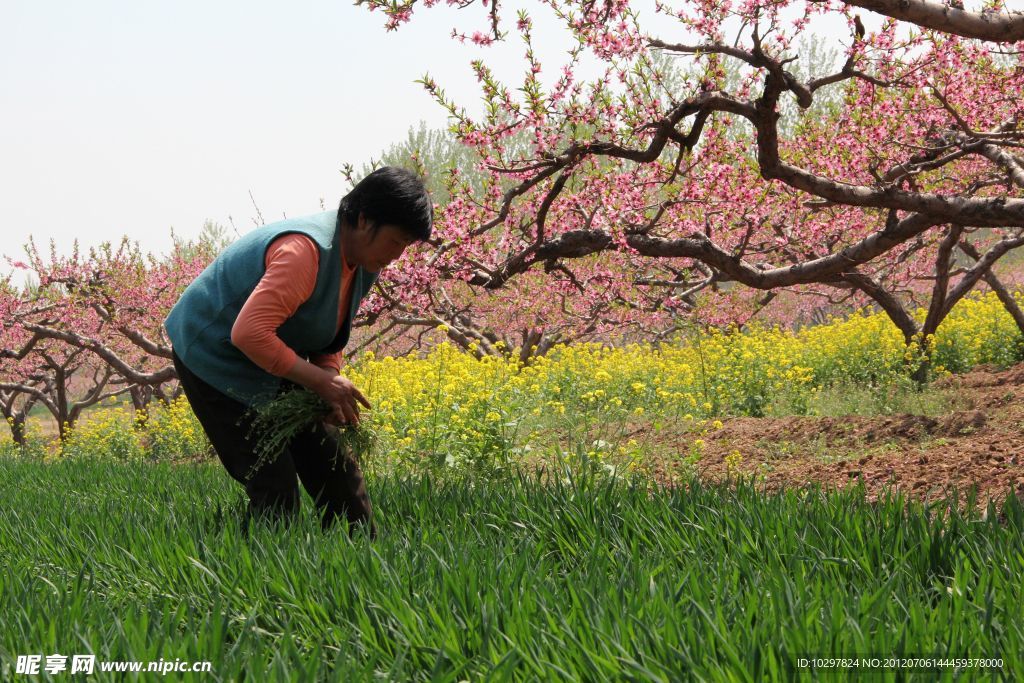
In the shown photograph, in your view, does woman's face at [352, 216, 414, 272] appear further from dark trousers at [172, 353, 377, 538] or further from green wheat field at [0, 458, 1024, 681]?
green wheat field at [0, 458, 1024, 681]

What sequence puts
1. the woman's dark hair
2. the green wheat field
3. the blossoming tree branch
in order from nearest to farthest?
the green wheat field → the woman's dark hair → the blossoming tree branch

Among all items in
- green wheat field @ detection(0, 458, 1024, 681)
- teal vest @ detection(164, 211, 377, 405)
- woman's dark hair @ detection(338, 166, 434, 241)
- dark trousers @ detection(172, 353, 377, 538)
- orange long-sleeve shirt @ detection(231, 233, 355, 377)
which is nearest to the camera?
green wheat field @ detection(0, 458, 1024, 681)

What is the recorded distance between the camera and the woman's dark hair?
126 inches

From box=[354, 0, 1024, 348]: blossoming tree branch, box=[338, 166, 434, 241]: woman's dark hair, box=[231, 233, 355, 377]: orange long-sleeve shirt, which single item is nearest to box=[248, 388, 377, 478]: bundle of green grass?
box=[231, 233, 355, 377]: orange long-sleeve shirt

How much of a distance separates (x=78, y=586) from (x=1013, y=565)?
9.56 ft

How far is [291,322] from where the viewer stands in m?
3.42

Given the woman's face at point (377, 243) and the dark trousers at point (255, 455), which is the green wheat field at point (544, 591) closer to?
the dark trousers at point (255, 455)

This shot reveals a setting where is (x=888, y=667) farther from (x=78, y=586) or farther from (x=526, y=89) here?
(x=526, y=89)

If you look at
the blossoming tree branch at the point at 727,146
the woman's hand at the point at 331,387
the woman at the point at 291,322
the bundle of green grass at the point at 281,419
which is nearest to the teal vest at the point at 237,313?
the woman at the point at 291,322

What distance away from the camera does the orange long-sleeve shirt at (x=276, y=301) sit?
121 inches

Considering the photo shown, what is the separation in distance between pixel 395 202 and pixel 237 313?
80 cm

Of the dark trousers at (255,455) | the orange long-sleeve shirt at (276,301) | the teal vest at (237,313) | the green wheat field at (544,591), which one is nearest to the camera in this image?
the green wheat field at (544,591)

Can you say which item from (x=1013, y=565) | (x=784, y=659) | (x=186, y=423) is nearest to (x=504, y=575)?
(x=784, y=659)

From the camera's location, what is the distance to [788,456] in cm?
681
